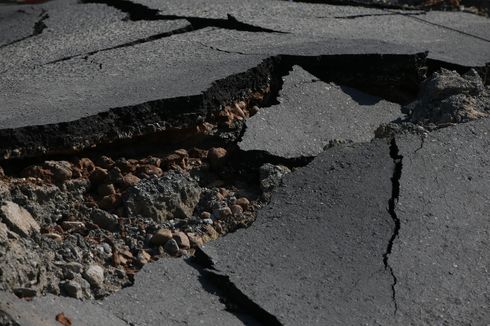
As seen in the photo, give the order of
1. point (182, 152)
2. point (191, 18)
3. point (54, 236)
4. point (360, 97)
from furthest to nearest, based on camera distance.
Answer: point (191, 18)
point (360, 97)
point (182, 152)
point (54, 236)

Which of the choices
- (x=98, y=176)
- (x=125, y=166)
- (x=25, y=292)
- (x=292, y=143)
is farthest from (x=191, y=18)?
(x=25, y=292)

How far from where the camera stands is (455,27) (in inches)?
224

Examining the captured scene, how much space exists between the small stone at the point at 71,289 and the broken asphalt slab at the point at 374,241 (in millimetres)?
447

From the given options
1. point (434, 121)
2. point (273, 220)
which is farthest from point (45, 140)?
point (434, 121)

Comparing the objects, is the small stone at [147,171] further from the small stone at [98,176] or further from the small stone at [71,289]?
the small stone at [71,289]

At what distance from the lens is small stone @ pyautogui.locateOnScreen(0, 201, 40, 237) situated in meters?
2.84

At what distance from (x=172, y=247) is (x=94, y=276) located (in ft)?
1.16

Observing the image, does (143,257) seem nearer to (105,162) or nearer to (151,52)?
(105,162)

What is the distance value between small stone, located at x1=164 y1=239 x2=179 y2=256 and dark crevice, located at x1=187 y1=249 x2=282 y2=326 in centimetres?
10

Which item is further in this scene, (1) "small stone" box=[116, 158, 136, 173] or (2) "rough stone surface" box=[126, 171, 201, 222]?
(1) "small stone" box=[116, 158, 136, 173]

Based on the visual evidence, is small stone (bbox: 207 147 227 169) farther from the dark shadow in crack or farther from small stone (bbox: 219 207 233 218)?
the dark shadow in crack

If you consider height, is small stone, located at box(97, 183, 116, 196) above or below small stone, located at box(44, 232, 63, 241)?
above

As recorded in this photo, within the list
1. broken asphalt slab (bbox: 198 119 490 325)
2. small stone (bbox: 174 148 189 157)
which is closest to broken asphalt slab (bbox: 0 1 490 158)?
small stone (bbox: 174 148 189 157)

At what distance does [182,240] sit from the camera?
10.4ft
